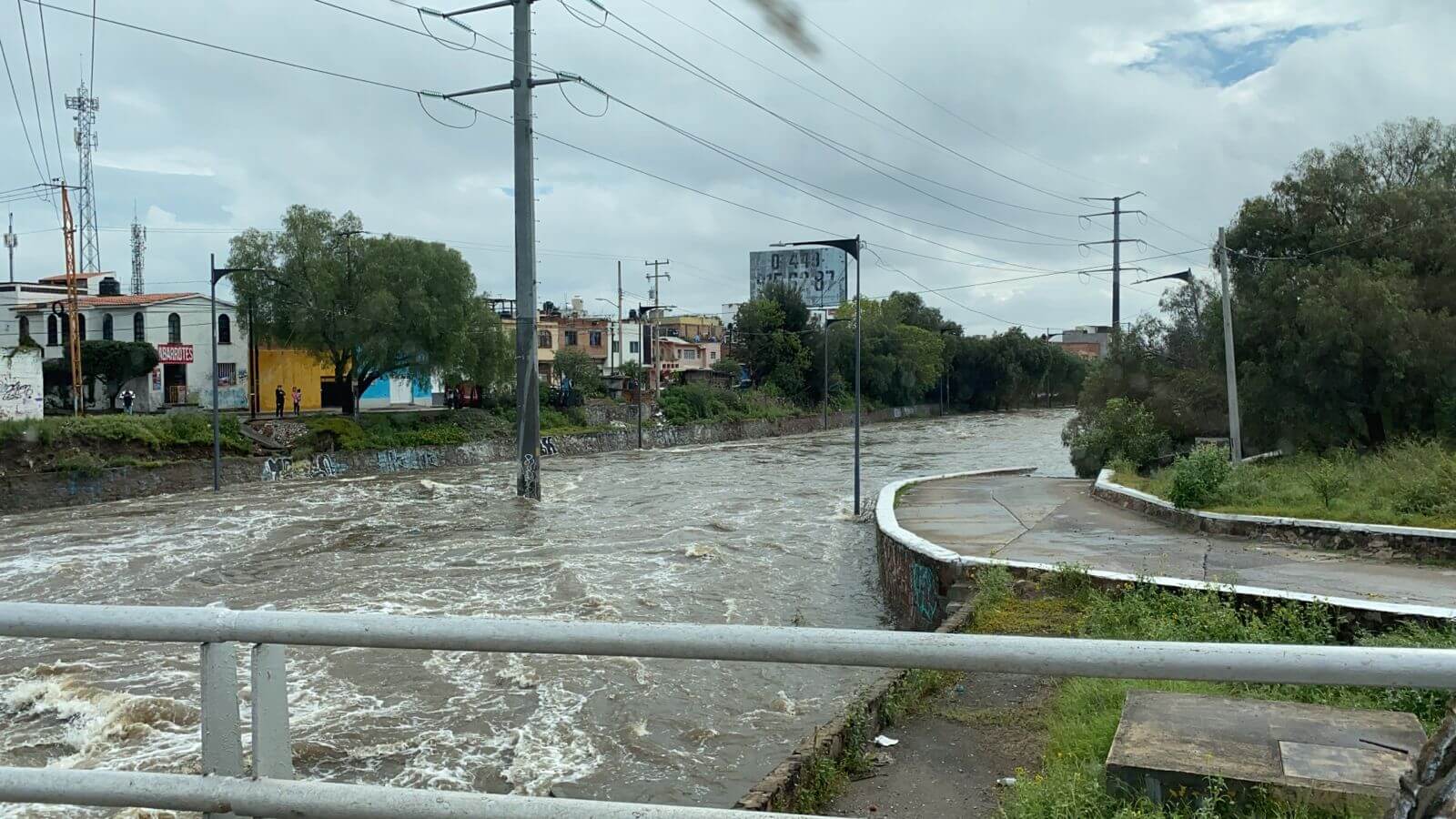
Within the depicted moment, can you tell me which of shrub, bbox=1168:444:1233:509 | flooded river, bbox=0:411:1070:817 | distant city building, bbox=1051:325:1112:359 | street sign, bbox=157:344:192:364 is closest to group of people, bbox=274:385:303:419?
street sign, bbox=157:344:192:364

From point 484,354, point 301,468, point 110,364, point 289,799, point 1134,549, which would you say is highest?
point 484,354

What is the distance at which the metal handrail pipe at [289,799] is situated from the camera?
222 cm

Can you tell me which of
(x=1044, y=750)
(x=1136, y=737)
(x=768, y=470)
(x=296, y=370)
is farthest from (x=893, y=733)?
(x=296, y=370)

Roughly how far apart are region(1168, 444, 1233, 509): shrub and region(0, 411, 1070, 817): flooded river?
550cm

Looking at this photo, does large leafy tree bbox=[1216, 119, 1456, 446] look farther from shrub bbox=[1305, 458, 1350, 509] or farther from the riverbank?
the riverbank

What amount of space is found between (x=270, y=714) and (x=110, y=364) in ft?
163

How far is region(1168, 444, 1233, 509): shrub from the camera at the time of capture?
18.1 metres

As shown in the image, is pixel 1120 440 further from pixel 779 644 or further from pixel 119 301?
pixel 119 301

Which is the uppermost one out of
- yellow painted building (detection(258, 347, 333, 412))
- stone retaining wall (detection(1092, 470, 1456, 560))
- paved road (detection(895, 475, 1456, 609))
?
yellow painted building (detection(258, 347, 333, 412))

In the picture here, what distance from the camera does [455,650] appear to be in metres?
2.27

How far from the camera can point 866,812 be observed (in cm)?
573

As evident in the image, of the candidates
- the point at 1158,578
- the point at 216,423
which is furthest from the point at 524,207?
the point at 1158,578

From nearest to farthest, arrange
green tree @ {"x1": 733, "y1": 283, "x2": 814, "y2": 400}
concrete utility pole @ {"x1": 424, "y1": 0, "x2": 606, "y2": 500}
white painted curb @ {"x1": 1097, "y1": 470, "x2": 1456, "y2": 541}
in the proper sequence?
white painted curb @ {"x1": 1097, "y1": 470, "x2": 1456, "y2": 541} → concrete utility pole @ {"x1": 424, "y1": 0, "x2": 606, "y2": 500} → green tree @ {"x1": 733, "y1": 283, "x2": 814, "y2": 400}

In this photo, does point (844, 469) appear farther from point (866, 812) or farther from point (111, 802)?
point (111, 802)
